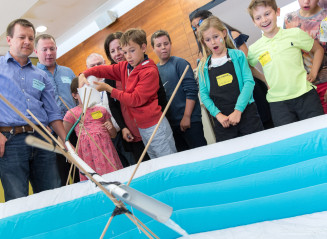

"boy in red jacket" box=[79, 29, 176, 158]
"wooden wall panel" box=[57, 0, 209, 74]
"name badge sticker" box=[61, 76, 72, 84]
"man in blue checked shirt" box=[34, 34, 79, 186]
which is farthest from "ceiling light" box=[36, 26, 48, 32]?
"boy in red jacket" box=[79, 29, 176, 158]

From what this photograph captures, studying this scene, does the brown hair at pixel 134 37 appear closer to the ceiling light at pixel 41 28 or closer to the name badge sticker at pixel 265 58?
the name badge sticker at pixel 265 58

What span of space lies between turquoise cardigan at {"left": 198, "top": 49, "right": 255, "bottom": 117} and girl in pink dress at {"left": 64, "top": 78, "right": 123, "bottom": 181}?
69cm

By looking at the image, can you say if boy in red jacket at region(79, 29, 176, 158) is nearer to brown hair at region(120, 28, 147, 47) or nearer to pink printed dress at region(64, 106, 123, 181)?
brown hair at region(120, 28, 147, 47)

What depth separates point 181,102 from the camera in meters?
1.93

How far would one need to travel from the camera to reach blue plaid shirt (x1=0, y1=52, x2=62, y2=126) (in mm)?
1452

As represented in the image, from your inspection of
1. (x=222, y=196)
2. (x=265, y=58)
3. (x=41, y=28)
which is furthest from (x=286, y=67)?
(x=41, y=28)

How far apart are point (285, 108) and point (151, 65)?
2.46 ft

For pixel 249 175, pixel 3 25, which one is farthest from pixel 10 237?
pixel 3 25

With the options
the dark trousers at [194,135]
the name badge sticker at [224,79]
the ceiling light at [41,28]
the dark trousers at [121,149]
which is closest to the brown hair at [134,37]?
the name badge sticker at [224,79]

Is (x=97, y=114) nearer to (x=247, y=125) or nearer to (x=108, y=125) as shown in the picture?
(x=108, y=125)

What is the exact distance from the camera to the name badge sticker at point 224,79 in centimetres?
157

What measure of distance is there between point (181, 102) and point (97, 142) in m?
0.60

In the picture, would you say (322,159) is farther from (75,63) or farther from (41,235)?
(75,63)

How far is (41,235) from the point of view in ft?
3.36
